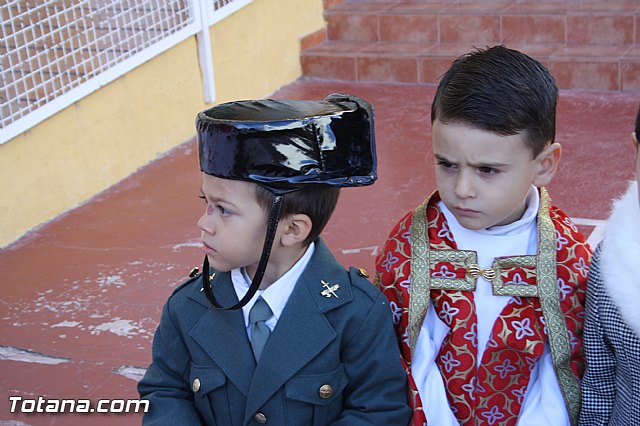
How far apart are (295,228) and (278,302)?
0.17 meters

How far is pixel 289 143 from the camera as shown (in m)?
1.83

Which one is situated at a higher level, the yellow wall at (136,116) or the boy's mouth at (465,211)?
the boy's mouth at (465,211)

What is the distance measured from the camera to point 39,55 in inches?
164

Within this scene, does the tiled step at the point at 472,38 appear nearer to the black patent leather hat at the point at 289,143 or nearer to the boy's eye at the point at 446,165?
the boy's eye at the point at 446,165

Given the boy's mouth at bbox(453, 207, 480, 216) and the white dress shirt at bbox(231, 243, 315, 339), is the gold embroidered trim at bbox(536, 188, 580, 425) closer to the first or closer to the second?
the boy's mouth at bbox(453, 207, 480, 216)

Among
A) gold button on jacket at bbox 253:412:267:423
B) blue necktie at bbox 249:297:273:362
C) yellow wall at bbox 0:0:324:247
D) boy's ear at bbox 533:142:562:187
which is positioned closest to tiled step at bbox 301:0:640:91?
yellow wall at bbox 0:0:324:247

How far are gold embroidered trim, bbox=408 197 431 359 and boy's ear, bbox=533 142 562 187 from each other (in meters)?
0.27

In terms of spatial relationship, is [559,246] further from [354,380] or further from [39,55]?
[39,55]

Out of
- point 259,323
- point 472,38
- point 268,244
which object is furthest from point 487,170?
point 472,38

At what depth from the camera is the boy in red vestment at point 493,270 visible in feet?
6.40

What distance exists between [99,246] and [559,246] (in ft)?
8.54

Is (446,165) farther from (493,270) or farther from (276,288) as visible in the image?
(276,288)

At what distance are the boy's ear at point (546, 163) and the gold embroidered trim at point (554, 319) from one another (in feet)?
0.36

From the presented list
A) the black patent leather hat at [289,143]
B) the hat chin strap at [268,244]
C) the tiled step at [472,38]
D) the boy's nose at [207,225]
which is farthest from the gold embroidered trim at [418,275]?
the tiled step at [472,38]
